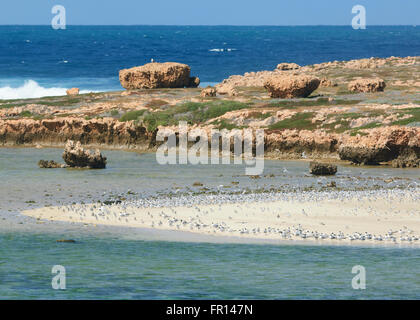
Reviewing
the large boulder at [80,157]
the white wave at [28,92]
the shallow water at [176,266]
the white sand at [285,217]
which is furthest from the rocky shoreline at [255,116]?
the white wave at [28,92]

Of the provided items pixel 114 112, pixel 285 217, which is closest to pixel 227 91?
pixel 114 112

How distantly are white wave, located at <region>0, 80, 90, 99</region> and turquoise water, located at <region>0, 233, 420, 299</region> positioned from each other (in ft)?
306

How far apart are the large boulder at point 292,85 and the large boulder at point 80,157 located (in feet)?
80.0

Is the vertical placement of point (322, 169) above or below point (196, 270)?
above

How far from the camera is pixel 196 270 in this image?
22609mm

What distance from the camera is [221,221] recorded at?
2981 cm

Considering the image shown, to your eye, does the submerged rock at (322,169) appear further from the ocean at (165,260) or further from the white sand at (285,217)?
the white sand at (285,217)

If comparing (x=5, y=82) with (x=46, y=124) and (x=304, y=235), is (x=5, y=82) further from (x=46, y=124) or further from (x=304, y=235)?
(x=304, y=235)

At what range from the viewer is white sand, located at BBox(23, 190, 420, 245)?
90.4 ft

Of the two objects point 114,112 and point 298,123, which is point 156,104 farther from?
point 298,123

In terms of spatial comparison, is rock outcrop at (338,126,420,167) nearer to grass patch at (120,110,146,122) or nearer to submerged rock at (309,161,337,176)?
submerged rock at (309,161,337,176)

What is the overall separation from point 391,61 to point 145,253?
291ft

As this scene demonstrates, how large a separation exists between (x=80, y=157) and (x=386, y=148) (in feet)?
56.8
